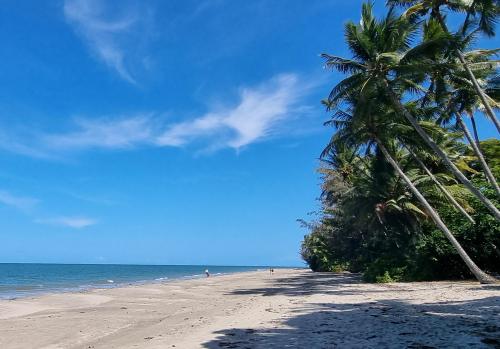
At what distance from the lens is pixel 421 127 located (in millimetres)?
19281

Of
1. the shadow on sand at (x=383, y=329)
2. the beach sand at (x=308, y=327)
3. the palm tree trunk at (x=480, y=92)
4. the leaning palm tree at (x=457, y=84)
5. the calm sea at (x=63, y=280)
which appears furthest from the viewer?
the calm sea at (x=63, y=280)

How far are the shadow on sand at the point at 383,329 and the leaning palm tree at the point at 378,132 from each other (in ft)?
20.6

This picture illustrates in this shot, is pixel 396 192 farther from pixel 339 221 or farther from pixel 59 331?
pixel 59 331

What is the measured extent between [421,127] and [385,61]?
11.2ft

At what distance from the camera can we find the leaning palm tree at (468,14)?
672 inches

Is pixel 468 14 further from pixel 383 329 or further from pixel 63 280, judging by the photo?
pixel 63 280

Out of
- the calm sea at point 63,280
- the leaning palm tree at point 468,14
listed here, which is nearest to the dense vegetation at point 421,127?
the leaning palm tree at point 468,14

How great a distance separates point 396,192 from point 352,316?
52.9 ft

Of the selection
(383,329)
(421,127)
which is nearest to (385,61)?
(421,127)

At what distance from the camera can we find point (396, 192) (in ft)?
82.4

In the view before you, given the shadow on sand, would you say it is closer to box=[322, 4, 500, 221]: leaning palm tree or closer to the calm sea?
box=[322, 4, 500, 221]: leaning palm tree

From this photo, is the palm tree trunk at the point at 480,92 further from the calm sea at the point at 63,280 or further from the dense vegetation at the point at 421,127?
the calm sea at the point at 63,280

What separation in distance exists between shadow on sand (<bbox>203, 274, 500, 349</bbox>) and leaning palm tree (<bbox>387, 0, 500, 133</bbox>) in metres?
9.11

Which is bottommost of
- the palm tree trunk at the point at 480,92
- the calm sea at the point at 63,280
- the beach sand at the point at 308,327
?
the beach sand at the point at 308,327
